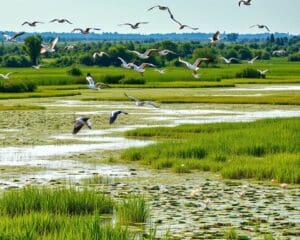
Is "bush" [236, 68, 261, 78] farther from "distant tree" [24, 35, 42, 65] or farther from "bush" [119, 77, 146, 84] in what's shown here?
"distant tree" [24, 35, 42, 65]

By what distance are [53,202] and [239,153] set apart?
8.10 meters

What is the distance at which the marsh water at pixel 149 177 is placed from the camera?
41.7ft

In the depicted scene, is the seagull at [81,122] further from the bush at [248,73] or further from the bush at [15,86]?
the bush at [248,73]

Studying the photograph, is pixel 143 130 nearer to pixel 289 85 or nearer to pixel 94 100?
pixel 94 100

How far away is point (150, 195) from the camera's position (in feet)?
49.9

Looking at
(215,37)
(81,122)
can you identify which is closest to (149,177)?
(215,37)

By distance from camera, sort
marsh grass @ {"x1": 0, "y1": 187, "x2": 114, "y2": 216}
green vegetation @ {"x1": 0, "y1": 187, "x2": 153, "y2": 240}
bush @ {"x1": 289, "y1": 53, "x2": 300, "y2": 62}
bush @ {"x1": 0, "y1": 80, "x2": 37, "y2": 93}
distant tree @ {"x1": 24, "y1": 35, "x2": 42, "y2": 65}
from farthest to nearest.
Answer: bush @ {"x1": 289, "y1": 53, "x2": 300, "y2": 62} < distant tree @ {"x1": 24, "y1": 35, "x2": 42, "y2": 65} < bush @ {"x1": 0, "y1": 80, "x2": 37, "y2": 93} < marsh grass @ {"x1": 0, "y1": 187, "x2": 114, "y2": 216} < green vegetation @ {"x1": 0, "y1": 187, "x2": 153, "y2": 240}

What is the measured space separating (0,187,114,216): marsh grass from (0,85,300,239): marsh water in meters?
0.99

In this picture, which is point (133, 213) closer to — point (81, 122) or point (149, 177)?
point (81, 122)

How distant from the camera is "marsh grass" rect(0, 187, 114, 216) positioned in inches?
507

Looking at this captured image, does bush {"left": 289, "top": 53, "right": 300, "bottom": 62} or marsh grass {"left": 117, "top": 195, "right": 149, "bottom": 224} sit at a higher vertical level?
marsh grass {"left": 117, "top": 195, "right": 149, "bottom": 224}

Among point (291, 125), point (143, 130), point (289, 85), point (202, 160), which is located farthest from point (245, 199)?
point (289, 85)

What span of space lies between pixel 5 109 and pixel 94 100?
359 inches

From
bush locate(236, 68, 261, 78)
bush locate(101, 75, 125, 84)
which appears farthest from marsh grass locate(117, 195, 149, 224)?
bush locate(236, 68, 261, 78)
